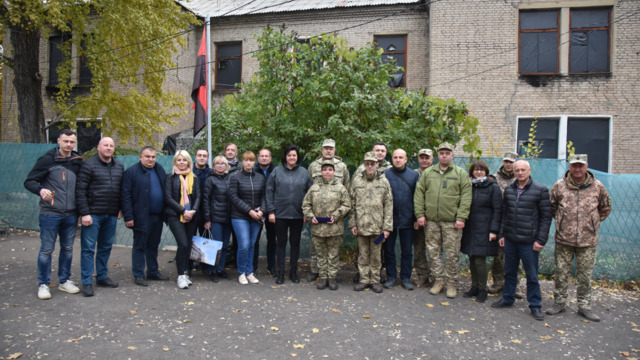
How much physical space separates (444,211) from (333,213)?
59.8 inches

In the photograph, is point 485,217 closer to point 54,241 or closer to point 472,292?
point 472,292

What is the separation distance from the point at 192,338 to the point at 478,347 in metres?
2.84

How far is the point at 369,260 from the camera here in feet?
18.6

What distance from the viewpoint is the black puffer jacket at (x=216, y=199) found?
229 inches

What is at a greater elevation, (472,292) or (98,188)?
(98,188)

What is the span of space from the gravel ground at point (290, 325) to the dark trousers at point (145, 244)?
27cm

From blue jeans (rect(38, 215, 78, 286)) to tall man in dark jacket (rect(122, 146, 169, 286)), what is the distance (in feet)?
2.22

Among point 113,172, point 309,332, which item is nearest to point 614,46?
point 309,332

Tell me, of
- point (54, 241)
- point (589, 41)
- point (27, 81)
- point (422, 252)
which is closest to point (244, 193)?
point (54, 241)

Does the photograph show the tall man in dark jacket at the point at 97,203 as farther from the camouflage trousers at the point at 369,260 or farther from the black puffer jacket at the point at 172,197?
the camouflage trousers at the point at 369,260

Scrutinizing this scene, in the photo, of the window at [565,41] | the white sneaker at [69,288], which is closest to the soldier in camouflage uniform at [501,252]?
the white sneaker at [69,288]

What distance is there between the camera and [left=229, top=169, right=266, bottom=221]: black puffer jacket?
5.75m

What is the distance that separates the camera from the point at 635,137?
12.1 metres

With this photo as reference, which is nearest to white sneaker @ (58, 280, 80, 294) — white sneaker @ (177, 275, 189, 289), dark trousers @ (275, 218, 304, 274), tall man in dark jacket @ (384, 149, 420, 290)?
white sneaker @ (177, 275, 189, 289)
